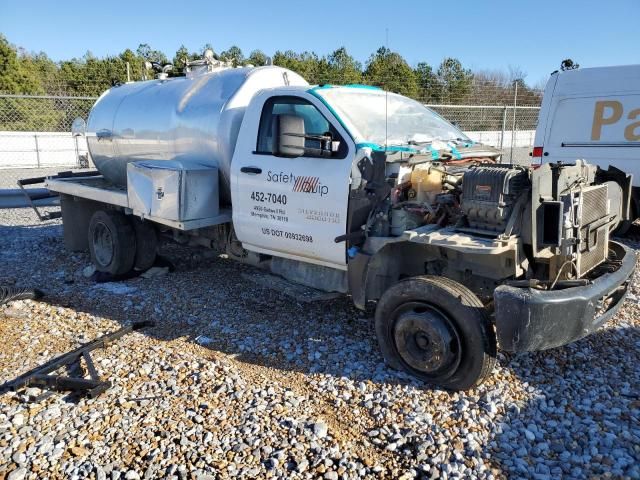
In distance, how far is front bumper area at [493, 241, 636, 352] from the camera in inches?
136

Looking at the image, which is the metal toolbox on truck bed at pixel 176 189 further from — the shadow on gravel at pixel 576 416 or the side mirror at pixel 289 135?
the shadow on gravel at pixel 576 416

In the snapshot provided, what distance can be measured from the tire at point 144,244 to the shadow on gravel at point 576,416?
4.60 m

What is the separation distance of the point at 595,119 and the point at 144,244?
22.3 ft

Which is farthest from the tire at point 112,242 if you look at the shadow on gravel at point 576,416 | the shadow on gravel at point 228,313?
the shadow on gravel at point 576,416

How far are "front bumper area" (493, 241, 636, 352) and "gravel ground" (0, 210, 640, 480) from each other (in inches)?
19.4

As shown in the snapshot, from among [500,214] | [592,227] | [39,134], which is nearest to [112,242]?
[500,214]

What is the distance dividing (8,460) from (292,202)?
286 centimetres

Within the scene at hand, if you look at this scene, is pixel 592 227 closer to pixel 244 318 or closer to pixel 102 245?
pixel 244 318

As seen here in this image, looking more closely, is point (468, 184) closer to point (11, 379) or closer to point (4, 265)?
point (11, 379)

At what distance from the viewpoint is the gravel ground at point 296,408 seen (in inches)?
122

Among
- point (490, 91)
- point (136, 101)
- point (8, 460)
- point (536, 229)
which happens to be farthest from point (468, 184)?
point (490, 91)

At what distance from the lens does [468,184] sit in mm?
3832

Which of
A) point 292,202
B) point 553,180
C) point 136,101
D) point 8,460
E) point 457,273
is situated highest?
point 136,101

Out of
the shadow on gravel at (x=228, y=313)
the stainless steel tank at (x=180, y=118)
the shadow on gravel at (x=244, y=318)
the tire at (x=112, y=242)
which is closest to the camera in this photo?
the shadow on gravel at (x=244, y=318)
